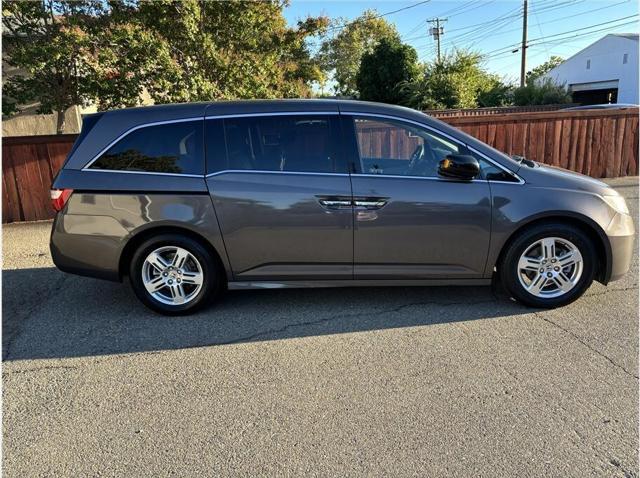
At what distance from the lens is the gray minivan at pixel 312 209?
3865 millimetres

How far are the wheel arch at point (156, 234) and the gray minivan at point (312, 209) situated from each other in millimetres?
12

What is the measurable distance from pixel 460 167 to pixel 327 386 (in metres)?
2.02

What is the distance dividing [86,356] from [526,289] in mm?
3555

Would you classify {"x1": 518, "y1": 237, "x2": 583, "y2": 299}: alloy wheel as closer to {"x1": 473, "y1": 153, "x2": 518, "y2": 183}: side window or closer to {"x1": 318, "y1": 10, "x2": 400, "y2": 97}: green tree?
{"x1": 473, "y1": 153, "x2": 518, "y2": 183}: side window

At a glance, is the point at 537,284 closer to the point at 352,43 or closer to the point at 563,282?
the point at 563,282

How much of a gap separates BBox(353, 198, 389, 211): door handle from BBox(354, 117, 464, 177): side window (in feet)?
0.79

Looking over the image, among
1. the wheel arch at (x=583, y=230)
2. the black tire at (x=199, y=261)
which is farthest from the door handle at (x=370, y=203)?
the black tire at (x=199, y=261)

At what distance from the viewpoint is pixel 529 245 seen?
3945mm

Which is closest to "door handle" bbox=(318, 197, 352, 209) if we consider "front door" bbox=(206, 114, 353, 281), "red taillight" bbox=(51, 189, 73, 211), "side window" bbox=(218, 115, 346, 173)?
"front door" bbox=(206, 114, 353, 281)

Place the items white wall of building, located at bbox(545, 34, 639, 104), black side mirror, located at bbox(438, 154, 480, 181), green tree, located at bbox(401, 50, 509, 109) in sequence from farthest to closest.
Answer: white wall of building, located at bbox(545, 34, 639, 104)
green tree, located at bbox(401, 50, 509, 109)
black side mirror, located at bbox(438, 154, 480, 181)

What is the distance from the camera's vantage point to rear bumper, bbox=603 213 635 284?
394 cm

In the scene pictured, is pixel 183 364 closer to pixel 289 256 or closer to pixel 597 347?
pixel 289 256

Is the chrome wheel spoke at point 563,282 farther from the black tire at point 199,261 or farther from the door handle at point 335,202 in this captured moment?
the black tire at point 199,261

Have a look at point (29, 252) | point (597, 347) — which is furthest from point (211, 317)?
point (29, 252)
